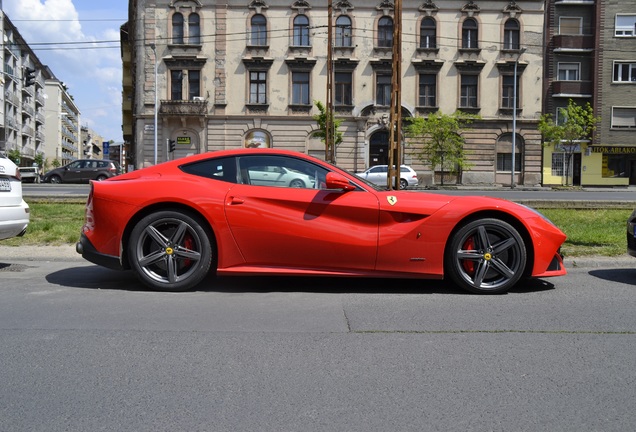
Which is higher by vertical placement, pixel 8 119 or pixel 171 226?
pixel 8 119

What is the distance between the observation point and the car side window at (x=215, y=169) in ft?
19.8

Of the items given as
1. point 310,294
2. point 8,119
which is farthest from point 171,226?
point 8,119

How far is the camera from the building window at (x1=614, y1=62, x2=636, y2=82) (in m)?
45.6

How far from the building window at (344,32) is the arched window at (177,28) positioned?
11.0m

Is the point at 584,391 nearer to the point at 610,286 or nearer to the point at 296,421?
the point at 296,421

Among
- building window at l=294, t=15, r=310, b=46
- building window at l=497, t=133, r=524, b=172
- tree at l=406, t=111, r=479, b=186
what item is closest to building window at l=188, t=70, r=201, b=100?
building window at l=294, t=15, r=310, b=46

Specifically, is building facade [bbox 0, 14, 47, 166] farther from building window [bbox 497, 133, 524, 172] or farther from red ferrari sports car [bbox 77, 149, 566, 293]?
red ferrari sports car [bbox 77, 149, 566, 293]

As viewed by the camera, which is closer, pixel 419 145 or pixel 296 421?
pixel 296 421

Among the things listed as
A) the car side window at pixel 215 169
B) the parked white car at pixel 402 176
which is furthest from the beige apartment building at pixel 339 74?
the car side window at pixel 215 169

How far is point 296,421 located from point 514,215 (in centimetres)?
363

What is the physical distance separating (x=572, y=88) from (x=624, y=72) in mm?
4079

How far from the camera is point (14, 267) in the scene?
7.57m

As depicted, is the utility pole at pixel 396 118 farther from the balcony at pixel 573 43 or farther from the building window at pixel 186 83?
the balcony at pixel 573 43

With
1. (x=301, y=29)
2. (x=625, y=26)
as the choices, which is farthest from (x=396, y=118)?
(x=625, y=26)
